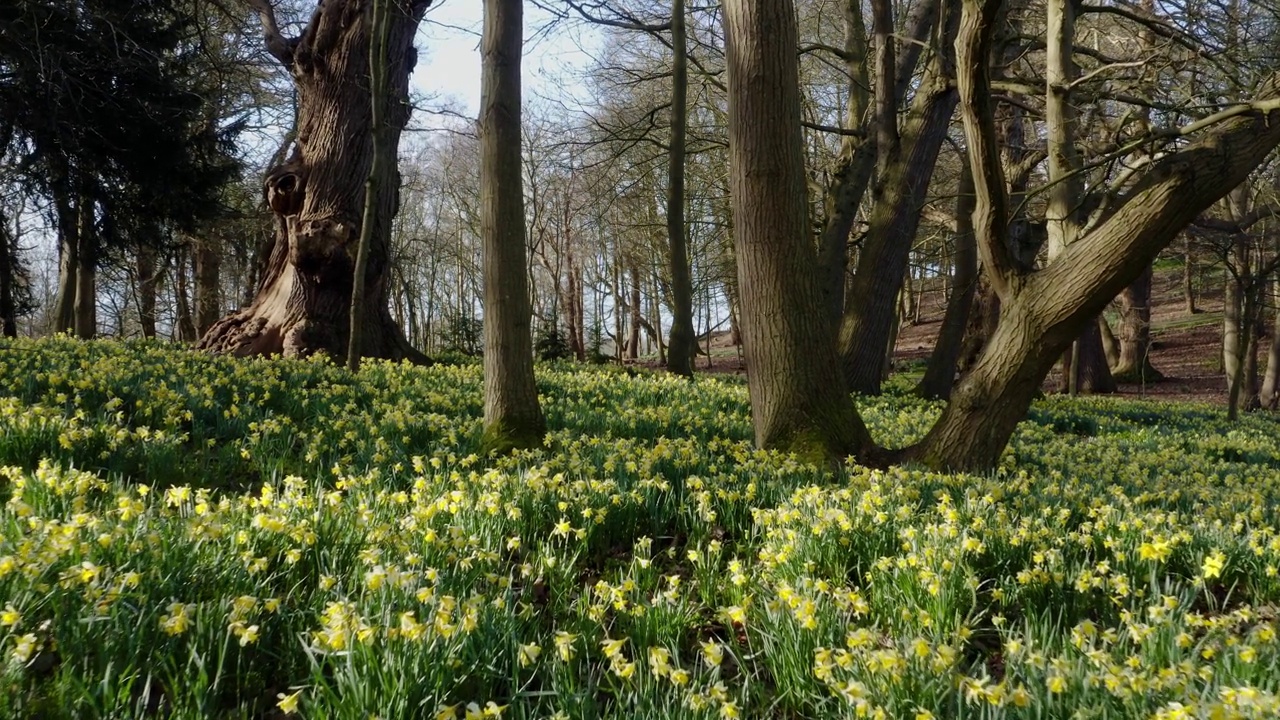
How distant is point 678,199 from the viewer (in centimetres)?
1223

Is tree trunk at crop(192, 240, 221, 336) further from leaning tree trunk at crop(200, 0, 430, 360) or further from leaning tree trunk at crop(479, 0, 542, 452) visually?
leaning tree trunk at crop(479, 0, 542, 452)

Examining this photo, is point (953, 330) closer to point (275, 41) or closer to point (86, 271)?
point (275, 41)

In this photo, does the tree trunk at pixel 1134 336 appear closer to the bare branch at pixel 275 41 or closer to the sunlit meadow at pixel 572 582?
the sunlit meadow at pixel 572 582

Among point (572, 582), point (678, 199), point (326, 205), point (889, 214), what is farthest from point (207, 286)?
point (572, 582)

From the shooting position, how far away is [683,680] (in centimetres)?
187

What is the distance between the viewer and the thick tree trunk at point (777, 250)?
4.82 meters

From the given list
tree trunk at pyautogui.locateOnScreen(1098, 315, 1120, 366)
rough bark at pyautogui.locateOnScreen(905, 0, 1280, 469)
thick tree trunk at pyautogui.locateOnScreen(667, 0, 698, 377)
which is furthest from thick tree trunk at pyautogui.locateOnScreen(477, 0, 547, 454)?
tree trunk at pyautogui.locateOnScreen(1098, 315, 1120, 366)

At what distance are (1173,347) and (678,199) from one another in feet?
69.6

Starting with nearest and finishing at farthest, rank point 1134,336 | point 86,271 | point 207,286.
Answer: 1. point 86,271
2. point 207,286
3. point 1134,336

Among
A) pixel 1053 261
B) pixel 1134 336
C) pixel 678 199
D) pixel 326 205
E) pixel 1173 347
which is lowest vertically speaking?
pixel 1173 347

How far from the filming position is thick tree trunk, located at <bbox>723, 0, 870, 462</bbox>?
15.8ft

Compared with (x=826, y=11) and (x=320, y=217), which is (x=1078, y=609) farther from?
(x=826, y=11)

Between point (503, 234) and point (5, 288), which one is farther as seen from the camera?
point (5, 288)

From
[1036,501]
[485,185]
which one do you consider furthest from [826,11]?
[1036,501]
